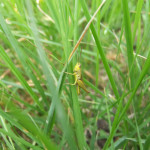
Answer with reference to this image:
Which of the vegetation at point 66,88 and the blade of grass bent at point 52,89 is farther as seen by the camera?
the vegetation at point 66,88

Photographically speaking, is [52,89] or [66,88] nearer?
[52,89]

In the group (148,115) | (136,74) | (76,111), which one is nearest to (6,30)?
(76,111)

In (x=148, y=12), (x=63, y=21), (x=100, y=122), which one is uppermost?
(x=63, y=21)

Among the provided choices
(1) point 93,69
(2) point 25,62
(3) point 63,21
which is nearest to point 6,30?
(2) point 25,62

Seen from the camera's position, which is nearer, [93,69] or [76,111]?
[76,111]

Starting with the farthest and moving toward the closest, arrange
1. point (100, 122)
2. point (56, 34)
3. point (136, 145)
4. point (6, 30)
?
1. point (56, 34)
2. point (100, 122)
3. point (136, 145)
4. point (6, 30)

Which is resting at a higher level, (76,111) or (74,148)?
(76,111)

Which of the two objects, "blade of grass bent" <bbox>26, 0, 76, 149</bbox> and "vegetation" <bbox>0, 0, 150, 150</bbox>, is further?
"vegetation" <bbox>0, 0, 150, 150</bbox>

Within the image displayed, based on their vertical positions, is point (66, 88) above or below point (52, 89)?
below

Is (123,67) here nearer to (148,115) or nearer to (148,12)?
(148,12)

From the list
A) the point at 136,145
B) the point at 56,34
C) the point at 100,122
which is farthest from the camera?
the point at 56,34
